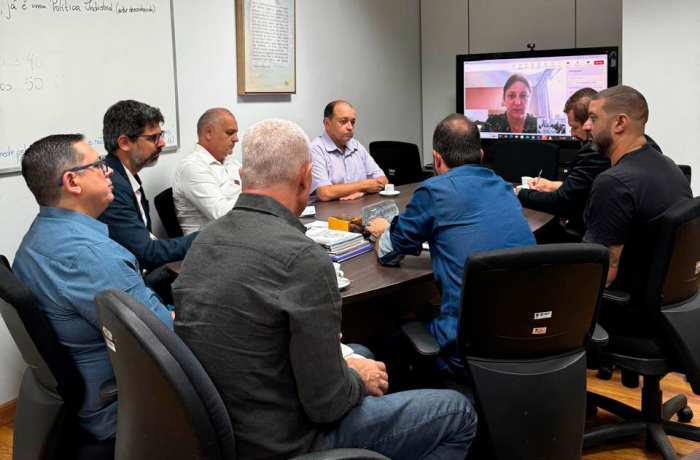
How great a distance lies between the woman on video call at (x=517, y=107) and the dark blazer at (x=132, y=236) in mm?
3796

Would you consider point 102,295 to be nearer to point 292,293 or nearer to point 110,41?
point 292,293

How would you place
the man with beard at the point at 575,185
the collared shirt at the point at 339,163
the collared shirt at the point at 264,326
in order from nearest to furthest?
the collared shirt at the point at 264,326, the man with beard at the point at 575,185, the collared shirt at the point at 339,163

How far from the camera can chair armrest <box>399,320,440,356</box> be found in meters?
2.16

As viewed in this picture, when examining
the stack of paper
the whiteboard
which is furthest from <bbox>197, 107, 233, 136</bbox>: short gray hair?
the stack of paper

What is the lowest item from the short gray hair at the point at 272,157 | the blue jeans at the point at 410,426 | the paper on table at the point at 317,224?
the blue jeans at the point at 410,426

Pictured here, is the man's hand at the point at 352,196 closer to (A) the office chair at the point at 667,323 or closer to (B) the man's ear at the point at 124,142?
(B) the man's ear at the point at 124,142

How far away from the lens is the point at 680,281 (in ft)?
8.36

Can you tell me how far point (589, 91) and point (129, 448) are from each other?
3187 mm

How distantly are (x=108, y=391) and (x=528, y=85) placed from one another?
485cm

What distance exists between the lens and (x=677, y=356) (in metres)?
2.54

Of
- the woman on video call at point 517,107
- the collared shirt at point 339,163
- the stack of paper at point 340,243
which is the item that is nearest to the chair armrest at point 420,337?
the stack of paper at point 340,243

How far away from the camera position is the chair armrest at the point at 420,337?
216 centimetres

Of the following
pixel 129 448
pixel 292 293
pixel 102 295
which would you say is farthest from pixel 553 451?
pixel 102 295

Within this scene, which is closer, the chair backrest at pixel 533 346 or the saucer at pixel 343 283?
the chair backrest at pixel 533 346
